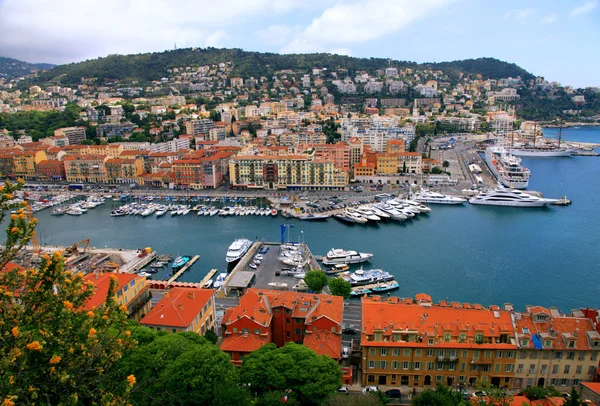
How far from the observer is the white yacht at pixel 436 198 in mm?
32781

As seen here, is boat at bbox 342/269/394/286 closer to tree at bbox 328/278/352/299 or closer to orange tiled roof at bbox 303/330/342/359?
tree at bbox 328/278/352/299

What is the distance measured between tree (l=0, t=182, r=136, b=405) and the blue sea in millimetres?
15342

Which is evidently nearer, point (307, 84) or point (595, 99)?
point (307, 84)

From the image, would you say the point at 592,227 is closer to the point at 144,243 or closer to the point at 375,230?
the point at 375,230

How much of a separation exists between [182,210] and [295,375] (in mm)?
24195

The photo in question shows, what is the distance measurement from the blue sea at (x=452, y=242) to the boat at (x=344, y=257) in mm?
646

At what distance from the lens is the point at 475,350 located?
11047mm

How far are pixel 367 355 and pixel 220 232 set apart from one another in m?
17.8

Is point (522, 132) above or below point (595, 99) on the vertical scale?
Answer: below

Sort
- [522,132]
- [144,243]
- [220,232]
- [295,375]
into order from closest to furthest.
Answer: [295,375] → [144,243] → [220,232] → [522,132]

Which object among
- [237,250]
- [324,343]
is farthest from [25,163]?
[324,343]

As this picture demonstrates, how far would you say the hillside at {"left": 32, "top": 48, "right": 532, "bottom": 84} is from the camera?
90.6m

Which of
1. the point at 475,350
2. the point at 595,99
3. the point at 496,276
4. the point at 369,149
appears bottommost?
the point at 496,276

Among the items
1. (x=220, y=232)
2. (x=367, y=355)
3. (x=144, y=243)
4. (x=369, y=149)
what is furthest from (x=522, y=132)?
(x=367, y=355)
